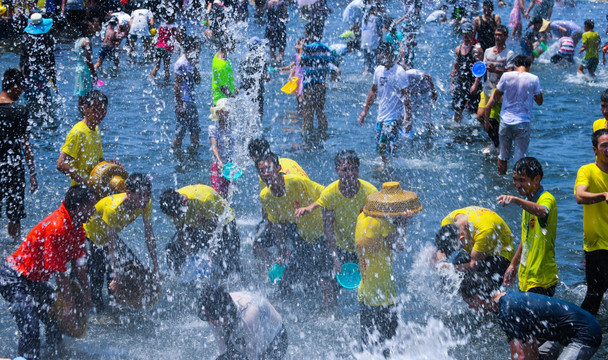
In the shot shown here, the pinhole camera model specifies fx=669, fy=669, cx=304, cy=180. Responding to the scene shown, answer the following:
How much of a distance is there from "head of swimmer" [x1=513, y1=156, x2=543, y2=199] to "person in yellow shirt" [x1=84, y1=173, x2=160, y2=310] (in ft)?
9.75

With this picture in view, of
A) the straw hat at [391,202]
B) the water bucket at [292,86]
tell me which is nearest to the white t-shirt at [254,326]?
the straw hat at [391,202]

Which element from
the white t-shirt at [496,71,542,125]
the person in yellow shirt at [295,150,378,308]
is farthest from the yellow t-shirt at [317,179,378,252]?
the white t-shirt at [496,71,542,125]

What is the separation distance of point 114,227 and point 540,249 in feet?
11.4

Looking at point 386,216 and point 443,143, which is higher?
point 386,216

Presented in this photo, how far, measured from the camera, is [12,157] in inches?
281

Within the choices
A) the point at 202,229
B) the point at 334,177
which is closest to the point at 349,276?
the point at 202,229

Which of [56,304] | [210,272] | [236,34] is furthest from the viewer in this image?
[236,34]

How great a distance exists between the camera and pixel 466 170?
9336 mm

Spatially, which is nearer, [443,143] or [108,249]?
[108,249]

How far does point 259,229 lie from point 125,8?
15.4 m

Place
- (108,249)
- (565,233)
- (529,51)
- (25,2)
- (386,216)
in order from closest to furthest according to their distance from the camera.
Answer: (386,216)
(108,249)
(565,233)
(529,51)
(25,2)

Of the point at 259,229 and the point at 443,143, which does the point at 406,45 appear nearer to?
the point at 443,143

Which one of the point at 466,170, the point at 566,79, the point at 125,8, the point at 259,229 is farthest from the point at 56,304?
the point at 125,8

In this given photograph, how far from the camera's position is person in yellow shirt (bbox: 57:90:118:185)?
20.4 ft
